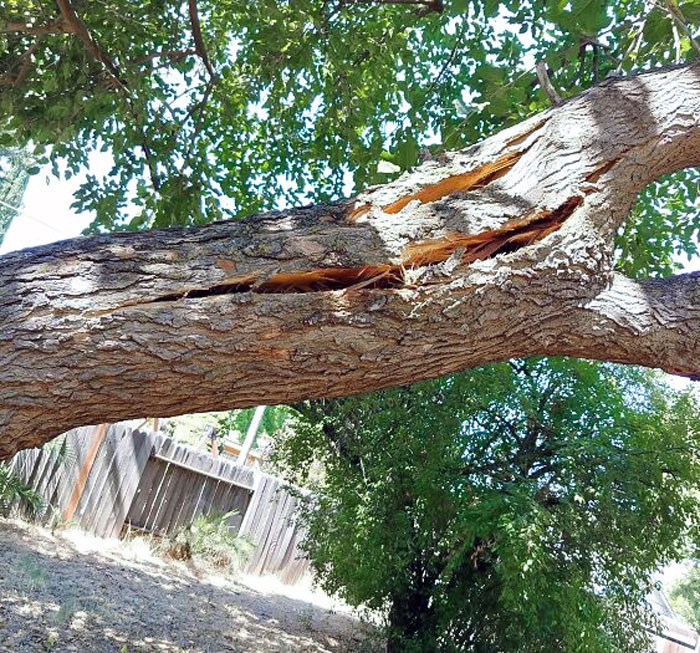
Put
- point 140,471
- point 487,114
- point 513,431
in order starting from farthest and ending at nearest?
1. point 140,471
2. point 513,431
3. point 487,114

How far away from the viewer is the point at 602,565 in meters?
6.07

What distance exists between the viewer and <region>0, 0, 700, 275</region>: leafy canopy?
14.7ft

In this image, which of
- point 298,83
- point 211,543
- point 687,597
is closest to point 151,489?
point 211,543

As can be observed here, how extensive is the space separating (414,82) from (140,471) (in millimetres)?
7190

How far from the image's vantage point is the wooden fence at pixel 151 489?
10070 millimetres

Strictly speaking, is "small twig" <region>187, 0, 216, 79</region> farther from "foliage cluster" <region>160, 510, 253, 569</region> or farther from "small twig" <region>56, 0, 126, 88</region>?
"foliage cluster" <region>160, 510, 253, 569</region>

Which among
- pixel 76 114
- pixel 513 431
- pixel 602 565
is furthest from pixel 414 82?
pixel 602 565

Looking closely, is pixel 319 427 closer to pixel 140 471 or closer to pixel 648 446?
pixel 648 446

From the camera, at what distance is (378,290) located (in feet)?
6.56

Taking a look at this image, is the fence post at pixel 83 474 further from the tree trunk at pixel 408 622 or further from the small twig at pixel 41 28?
the small twig at pixel 41 28

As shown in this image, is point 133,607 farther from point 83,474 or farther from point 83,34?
point 83,34

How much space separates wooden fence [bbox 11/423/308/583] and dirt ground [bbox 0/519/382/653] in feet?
1.59

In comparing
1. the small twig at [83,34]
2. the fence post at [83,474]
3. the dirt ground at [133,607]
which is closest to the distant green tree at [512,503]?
the dirt ground at [133,607]

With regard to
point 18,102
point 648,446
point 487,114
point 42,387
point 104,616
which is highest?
point 487,114
